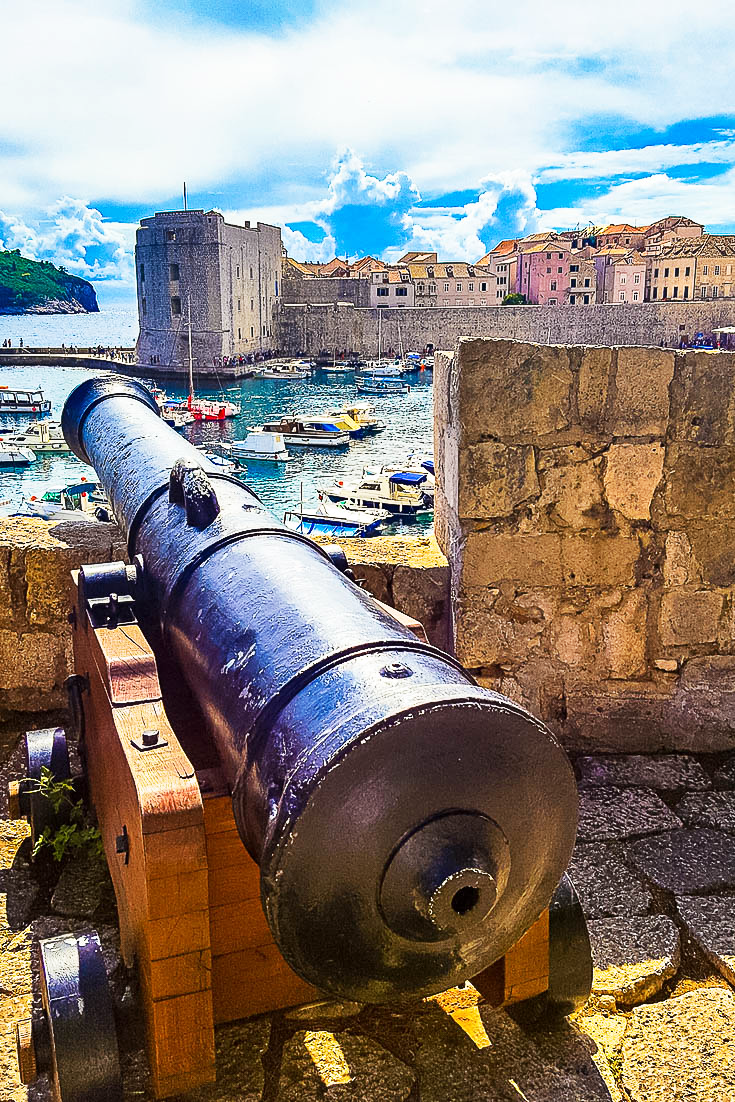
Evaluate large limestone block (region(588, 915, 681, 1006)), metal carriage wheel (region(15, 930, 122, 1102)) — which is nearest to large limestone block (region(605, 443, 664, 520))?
large limestone block (region(588, 915, 681, 1006))

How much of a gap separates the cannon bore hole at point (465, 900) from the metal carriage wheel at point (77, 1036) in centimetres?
71

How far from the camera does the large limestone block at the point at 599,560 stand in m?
3.02

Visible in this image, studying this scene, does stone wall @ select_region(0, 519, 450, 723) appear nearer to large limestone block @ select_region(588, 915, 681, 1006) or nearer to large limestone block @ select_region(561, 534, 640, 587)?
large limestone block @ select_region(561, 534, 640, 587)

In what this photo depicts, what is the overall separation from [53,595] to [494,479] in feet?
4.89

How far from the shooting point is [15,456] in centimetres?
3419

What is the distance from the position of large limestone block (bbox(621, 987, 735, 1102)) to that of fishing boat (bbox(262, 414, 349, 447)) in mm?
34147

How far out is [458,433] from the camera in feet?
9.49

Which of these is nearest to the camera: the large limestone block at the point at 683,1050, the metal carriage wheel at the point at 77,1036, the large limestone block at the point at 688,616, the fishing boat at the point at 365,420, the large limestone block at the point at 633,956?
the metal carriage wheel at the point at 77,1036

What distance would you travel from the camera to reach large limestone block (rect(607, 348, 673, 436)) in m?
2.89

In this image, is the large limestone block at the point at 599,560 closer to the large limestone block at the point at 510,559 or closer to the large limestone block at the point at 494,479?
the large limestone block at the point at 510,559

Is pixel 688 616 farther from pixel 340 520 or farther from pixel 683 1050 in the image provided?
pixel 340 520

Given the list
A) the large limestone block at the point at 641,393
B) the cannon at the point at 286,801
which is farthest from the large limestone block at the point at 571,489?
the cannon at the point at 286,801

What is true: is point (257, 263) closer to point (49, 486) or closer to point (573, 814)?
point (49, 486)

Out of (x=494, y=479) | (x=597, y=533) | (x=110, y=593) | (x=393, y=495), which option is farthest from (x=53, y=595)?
(x=393, y=495)
